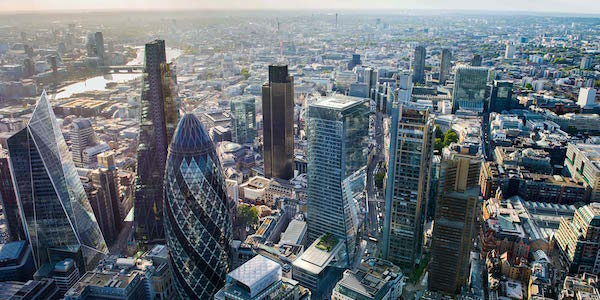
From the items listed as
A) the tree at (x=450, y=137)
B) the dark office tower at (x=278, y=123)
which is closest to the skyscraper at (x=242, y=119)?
the dark office tower at (x=278, y=123)

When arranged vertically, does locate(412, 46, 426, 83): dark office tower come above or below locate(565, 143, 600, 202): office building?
above

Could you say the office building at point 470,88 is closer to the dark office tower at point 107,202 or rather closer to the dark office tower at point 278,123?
the dark office tower at point 278,123

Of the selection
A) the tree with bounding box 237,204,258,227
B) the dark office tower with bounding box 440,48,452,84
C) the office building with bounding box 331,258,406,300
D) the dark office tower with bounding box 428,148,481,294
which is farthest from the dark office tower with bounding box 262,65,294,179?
the dark office tower with bounding box 440,48,452,84

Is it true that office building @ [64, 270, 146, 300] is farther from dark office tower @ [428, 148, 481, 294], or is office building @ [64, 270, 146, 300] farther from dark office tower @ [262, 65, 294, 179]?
dark office tower @ [262, 65, 294, 179]

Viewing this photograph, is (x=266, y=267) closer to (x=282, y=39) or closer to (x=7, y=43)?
(x=7, y=43)

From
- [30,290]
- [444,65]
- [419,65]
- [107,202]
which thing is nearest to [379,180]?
[107,202]

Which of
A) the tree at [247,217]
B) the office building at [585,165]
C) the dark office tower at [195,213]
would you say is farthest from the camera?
the office building at [585,165]
